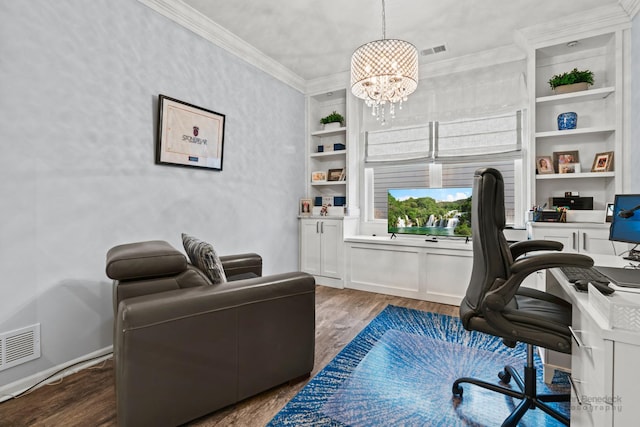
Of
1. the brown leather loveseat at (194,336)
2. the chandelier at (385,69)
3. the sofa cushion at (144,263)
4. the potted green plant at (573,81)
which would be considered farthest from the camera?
the potted green plant at (573,81)

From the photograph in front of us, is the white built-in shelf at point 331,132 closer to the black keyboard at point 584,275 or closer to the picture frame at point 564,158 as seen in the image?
the picture frame at point 564,158

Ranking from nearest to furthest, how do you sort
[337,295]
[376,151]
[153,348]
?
[153,348]
[337,295]
[376,151]

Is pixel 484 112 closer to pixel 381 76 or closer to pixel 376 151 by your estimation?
pixel 376 151

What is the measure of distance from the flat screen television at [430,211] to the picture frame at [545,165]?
644 millimetres

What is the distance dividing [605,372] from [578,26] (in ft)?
10.6

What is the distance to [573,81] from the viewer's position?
2951 mm

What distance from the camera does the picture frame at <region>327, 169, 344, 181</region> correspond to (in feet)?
Result: 14.2

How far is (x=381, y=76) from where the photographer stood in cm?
231

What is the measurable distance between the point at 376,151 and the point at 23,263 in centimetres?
363

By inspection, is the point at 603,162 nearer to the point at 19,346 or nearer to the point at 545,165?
the point at 545,165

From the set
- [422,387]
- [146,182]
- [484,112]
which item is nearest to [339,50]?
[484,112]

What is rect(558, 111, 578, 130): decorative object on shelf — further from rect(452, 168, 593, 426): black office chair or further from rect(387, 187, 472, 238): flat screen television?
rect(452, 168, 593, 426): black office chair

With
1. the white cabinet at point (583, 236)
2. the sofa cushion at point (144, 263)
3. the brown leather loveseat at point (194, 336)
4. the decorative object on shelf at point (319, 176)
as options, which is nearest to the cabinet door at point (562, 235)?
the white cabinet at point (583, 236)

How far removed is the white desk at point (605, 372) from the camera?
2.88 feet
